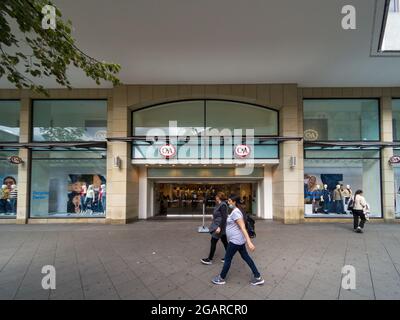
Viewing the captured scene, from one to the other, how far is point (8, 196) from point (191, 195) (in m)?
9.27

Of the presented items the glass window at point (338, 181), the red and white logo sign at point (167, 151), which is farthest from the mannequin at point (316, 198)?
the red and white logo sign at point (167, 151)

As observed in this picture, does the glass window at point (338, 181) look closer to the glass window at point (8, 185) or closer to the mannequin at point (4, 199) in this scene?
the glass window at point (8, 185)

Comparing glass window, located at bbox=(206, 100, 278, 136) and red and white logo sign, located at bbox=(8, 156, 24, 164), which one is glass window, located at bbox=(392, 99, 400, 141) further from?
red and white logo sign, located at bbox=(8, 156, 24, 164)

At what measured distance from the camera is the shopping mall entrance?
44.3 feet

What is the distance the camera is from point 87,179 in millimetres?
11703

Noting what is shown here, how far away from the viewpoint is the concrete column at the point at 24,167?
36.4ft

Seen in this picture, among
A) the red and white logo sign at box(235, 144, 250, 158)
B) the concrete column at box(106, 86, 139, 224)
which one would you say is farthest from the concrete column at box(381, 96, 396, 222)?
the concrete column at box(106, 86, 139, 224)

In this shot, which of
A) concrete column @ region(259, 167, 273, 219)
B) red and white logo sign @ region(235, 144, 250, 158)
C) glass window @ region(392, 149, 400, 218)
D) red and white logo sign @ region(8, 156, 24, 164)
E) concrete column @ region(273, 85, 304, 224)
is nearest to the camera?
concrete column @ region(273, 85, 304, 224)

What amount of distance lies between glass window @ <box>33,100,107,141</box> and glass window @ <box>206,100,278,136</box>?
5.53 metres

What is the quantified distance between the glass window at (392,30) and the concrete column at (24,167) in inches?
619

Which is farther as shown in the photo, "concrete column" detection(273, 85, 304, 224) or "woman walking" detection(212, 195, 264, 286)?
"concrete column" detection(273, 85, 304, 224)

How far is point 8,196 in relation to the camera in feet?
37.5

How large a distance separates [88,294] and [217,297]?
2162mm
